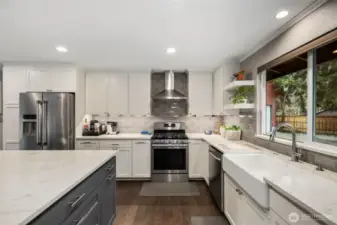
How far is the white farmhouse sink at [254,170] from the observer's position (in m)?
1.44

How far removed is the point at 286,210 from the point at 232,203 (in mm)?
1158

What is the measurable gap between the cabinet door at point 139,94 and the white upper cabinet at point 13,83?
1.98m

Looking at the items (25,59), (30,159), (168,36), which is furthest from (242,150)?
(25,59)

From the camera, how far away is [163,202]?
10.0ft

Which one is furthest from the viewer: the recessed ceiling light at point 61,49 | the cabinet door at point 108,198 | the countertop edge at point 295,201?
the recessed ceiling light at point 61,49

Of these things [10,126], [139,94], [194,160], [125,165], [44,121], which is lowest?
[125,165]

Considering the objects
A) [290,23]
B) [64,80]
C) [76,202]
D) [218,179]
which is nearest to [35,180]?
[76,202]

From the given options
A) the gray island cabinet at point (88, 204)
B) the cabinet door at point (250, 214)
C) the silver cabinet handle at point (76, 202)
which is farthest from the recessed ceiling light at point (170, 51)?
the silver cabinet handle at point (76, 202)

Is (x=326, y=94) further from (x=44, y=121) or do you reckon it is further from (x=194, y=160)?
(x=44, y=121)

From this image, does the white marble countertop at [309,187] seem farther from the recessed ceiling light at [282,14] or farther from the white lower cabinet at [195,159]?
the white lower cabinet at [195,159]

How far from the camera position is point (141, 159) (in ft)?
13.1

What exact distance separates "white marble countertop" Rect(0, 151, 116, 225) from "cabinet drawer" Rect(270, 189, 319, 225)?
48.8 inches

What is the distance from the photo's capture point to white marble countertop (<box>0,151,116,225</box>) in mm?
876

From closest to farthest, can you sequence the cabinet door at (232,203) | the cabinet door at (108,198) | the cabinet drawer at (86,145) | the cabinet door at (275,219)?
the cabinet door at (275,219) < the cabinet door at (108,198) < the cabinet door at (232,203) < the cabinet drawer at (86,145)
